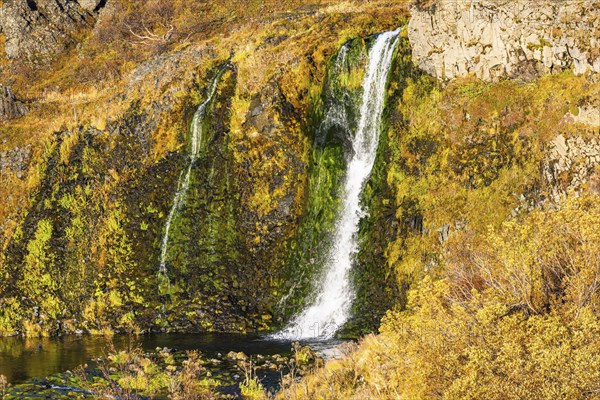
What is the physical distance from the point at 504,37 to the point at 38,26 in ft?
138

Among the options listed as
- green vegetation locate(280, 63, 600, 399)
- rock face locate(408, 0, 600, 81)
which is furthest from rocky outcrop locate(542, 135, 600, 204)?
rock face locate(408, 0, 600, 81)

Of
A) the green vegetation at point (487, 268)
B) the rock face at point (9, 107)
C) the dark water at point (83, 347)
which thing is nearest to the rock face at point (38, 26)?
the rock face at point (9, 107)

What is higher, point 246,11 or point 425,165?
point 246,11

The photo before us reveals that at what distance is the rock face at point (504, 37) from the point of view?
27.6 metres

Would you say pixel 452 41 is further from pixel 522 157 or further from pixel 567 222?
pixel 567 222

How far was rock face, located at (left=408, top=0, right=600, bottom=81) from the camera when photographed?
27641 mm

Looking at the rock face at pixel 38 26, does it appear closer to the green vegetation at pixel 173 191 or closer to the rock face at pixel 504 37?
the green vegetation at pixel 173 191

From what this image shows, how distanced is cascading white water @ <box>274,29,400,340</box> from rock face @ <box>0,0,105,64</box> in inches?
1271

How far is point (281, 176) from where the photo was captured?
110 ft

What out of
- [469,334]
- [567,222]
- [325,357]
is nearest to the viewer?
[469,334]

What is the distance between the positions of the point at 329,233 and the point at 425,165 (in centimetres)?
499

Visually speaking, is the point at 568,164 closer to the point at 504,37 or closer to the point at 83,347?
the point at 504,37

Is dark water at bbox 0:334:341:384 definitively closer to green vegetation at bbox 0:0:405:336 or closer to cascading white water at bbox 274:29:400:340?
green vegetation at bbox 0:0:405:336

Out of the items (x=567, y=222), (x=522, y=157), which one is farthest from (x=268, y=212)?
(x=567, y=222)
